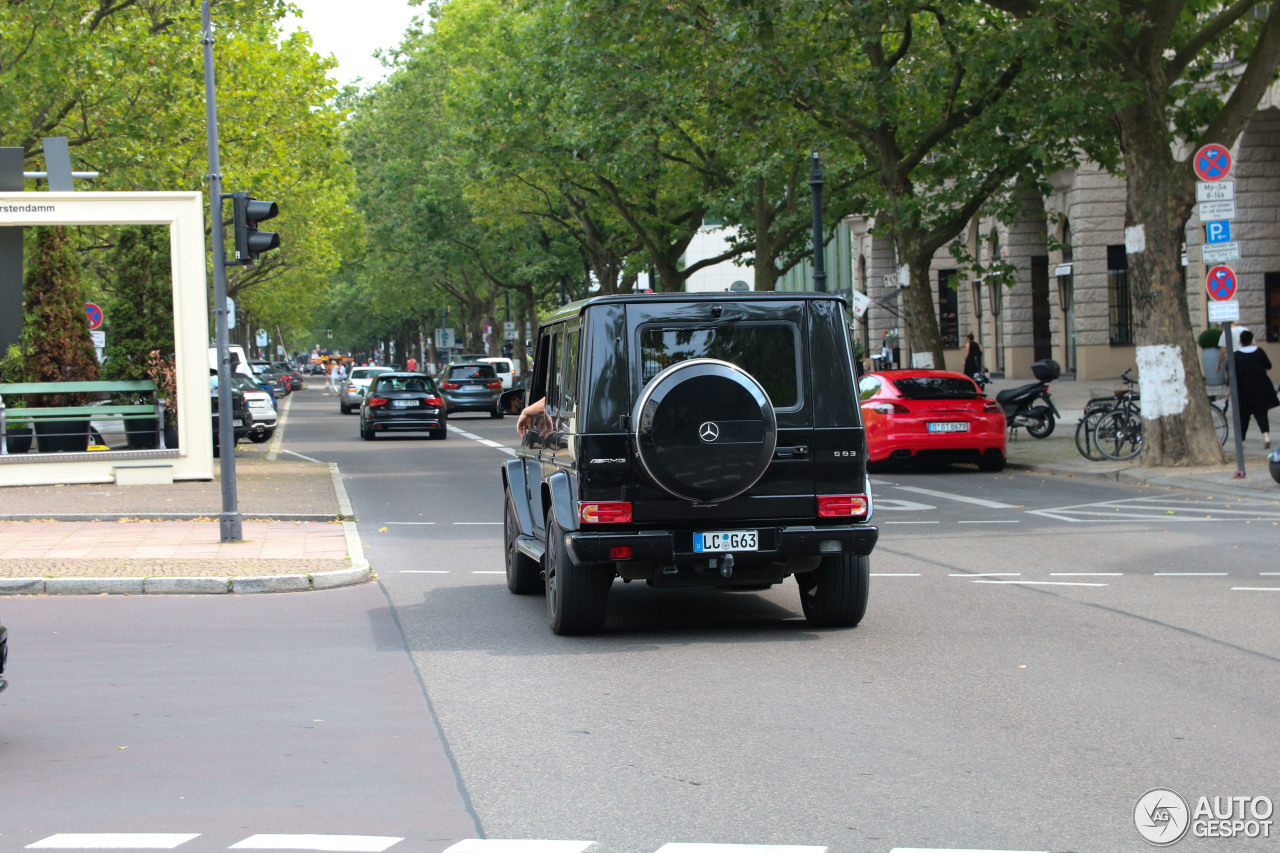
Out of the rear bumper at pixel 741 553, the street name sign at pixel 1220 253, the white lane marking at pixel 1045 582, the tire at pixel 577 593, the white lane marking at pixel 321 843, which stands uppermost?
the street name sign at pixel 1220 253

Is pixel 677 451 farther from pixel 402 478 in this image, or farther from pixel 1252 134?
pixel 1252 134

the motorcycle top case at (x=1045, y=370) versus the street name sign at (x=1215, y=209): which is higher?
the street name sign at (x=1215, y=209)

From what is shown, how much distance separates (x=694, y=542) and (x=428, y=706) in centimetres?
199

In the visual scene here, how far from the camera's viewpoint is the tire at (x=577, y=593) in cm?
863

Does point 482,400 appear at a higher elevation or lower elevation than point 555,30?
lower

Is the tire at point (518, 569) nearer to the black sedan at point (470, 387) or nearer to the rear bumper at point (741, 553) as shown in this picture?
the rear bumper at point (741, 553)

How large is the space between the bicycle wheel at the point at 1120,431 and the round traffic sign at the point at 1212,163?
13.6 feet

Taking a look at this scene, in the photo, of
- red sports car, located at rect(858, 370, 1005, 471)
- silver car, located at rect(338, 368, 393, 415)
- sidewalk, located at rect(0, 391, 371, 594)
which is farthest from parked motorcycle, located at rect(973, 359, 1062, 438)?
silver car, located at rect(338, 368, 393, 415)

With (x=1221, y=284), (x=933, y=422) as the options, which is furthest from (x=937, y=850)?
(x=933, y=422)

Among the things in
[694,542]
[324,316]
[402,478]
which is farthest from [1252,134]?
[324,316]

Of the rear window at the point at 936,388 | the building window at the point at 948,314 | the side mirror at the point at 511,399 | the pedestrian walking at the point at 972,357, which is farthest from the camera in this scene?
the building window at the point at 948,314

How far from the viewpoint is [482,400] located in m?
43.9

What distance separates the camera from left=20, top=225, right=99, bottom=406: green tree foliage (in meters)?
24.4

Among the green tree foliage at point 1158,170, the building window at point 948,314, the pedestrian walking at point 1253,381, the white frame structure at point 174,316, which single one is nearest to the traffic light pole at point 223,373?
the white frame structure at point 174,316
